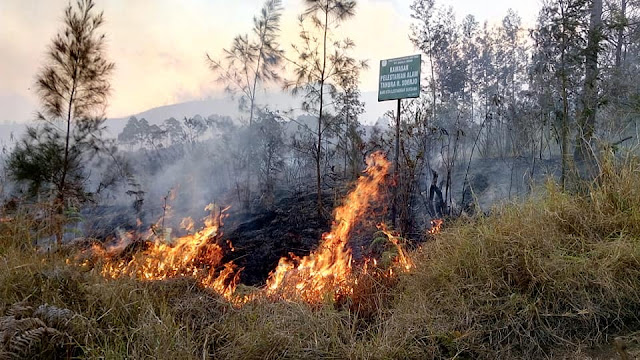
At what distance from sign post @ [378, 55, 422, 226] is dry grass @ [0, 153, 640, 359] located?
3.26 m

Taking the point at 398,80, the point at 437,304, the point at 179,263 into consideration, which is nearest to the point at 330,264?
the point at 179,263

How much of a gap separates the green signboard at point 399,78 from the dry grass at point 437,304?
3300 millimetres

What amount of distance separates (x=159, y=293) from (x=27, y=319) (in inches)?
39.3

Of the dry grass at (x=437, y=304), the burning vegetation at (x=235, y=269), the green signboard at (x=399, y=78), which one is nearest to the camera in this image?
the dry grass at (x=437, y=304)

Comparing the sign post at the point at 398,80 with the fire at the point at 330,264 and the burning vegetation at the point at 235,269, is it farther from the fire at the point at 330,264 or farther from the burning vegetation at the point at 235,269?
the burning vegetation at the point at 235,269

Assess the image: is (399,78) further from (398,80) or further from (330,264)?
(330,264)

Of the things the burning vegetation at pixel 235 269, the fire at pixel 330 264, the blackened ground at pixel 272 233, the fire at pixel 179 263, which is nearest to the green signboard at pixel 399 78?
the fire at pixel 330 264

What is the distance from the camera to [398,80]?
21.4ft

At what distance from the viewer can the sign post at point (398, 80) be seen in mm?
6328

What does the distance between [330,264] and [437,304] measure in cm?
187

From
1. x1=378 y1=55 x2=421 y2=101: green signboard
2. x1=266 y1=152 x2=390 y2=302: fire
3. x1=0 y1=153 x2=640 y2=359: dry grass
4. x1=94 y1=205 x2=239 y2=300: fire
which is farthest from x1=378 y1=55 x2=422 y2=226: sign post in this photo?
x1=0 y1=153 x2=640 y2=359: dry grass

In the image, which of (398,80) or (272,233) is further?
(272,233)

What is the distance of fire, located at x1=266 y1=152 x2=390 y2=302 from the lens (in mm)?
3596

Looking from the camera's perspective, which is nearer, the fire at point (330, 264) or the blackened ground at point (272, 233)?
the fire at point (330, 264)
